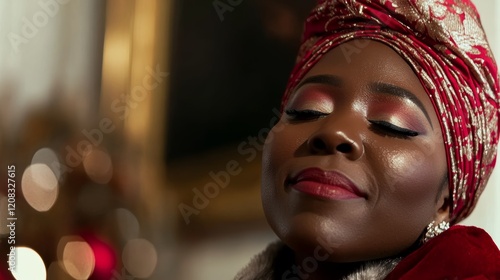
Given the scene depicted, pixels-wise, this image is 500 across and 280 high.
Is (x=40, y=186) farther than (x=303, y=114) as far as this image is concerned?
Yes

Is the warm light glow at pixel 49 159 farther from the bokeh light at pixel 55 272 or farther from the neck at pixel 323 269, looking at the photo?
the neck at pixel 323 269

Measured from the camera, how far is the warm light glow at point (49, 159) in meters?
1.47

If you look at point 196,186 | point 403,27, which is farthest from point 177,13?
point 403,27

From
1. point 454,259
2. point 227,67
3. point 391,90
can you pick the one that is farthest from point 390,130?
point 227,67

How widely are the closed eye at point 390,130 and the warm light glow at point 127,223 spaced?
2.64ft

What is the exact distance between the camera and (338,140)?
0.86 meters

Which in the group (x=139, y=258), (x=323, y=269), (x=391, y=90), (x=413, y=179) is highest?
(x=391, y=90)

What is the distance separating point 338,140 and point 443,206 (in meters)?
0.19

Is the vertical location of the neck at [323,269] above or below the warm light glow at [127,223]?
above

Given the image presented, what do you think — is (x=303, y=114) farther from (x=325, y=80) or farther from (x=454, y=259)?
(x=454, y=259)

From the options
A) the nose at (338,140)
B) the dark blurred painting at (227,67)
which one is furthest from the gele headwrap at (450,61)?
Answer: the dark blurred painting at (227,67)

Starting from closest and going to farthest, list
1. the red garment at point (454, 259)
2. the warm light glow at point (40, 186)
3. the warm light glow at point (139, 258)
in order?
the red garment at point (454, 259), the warm light glow at point (40, 186), the warm light glow at point (139, 258)

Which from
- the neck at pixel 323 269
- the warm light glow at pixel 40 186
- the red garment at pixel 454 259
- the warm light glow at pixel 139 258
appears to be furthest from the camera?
the warm light glow at pixel 139 258

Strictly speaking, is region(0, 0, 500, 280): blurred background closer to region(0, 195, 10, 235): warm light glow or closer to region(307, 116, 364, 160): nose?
region(0, 195, 10, 235): warm light glow
